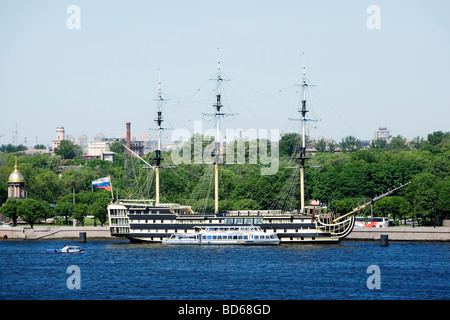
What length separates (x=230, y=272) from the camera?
6194 centimetres

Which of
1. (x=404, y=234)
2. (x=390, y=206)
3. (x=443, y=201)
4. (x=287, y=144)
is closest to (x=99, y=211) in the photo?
(x=390, y=206)

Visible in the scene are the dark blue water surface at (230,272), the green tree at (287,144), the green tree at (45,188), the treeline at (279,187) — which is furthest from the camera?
the green tree at (287,144)

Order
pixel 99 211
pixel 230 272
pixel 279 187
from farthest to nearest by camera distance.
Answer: pixel 279 187
pixel 99 211
pixel 230 272

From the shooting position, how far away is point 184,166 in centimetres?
12625

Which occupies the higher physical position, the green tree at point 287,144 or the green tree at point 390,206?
the green tree at point 287,144

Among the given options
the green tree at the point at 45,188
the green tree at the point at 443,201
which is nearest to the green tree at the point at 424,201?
the green tree at the point at 443,201

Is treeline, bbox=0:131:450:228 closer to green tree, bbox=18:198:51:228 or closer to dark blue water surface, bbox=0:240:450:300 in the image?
green tree, bbox=18:198:51:228

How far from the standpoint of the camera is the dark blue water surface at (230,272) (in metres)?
53.2

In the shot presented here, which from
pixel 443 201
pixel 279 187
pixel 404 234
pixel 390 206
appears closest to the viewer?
pixel 404 234

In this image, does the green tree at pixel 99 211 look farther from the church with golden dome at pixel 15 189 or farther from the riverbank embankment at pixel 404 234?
the riverbank embankment at pixel 404 234

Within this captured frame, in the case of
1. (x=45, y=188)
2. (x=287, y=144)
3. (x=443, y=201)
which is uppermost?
(x=287, y=144)

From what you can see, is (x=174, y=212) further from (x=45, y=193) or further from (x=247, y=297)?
(x=45, y=193)

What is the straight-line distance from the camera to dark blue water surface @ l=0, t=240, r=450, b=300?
5319cm

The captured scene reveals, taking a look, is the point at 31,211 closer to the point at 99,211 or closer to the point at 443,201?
the point at 99,211
